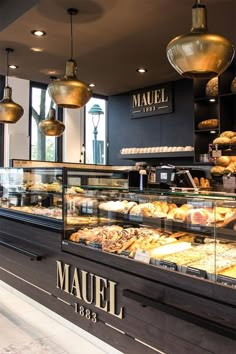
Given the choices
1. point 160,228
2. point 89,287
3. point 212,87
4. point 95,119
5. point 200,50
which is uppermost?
point 95,119

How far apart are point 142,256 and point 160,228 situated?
396mm

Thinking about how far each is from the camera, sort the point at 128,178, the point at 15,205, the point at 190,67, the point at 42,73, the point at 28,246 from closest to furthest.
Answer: the point at 190,67
the point at 28,246
the point at 15,205
the point at 128,178
the point at 42,73

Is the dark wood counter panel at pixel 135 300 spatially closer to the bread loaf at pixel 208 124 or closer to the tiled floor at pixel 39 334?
the tiled floor at pixel 39 334

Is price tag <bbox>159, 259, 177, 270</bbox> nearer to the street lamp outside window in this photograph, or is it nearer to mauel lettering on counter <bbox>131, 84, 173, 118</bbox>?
mauel lettering on counter <bbox>131, 84, 173, 118</bbox>

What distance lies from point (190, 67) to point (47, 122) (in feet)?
10.5

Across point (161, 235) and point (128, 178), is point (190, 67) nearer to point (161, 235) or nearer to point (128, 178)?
point (161, 235)

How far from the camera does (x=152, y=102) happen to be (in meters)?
6.14

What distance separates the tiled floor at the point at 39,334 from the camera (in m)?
2.52

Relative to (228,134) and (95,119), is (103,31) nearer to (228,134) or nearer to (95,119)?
(228,134)

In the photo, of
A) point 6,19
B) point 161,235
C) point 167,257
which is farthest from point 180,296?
point 6,19

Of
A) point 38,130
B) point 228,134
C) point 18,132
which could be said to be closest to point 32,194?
point 228,134

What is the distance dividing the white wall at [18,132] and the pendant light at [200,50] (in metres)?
5.11

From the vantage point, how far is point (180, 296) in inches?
74.4

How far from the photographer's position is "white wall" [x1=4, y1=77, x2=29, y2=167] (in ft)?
22.0
